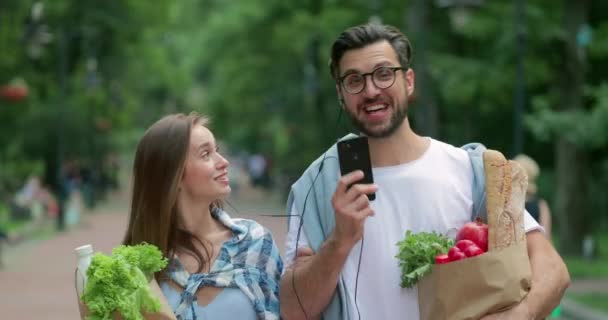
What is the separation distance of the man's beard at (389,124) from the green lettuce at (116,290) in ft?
2.75

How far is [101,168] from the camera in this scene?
56156 millimetres

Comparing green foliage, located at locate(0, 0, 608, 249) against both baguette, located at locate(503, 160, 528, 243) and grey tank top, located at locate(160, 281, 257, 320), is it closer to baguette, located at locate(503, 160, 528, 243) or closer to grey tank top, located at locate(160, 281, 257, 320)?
baguette, located at locate(503, 160, 528, 243)

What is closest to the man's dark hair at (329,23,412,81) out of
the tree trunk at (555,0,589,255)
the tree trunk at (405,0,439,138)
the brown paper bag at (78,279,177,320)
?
the brown paper bag at (78,279,177,320)

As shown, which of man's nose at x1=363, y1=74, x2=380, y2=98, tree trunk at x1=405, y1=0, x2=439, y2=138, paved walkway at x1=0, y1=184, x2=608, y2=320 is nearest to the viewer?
man's nose at x1=363, y1=74, x2=380, y2=98

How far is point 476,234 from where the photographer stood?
373 cm

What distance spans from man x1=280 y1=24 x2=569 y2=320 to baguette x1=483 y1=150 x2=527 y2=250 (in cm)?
13

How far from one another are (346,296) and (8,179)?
4198 centimetres

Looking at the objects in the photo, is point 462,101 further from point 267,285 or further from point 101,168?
point 101,168

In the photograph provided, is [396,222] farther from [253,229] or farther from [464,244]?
[253,229]

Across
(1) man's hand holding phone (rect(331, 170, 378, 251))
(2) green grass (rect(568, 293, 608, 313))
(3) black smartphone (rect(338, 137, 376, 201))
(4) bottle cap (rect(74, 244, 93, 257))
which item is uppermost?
(3) black smartphone (rect(338, 137, 376, 201))

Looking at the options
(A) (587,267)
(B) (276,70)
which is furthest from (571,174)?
(B) (276,70)

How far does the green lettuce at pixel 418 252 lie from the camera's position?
373 cm

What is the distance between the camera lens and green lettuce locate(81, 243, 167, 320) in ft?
12.1

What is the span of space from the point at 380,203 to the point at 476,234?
1.19 ft
